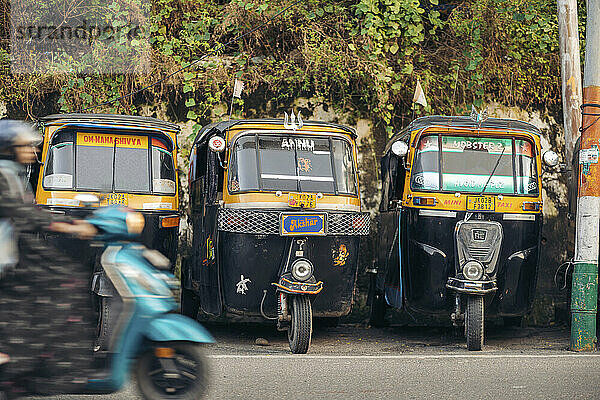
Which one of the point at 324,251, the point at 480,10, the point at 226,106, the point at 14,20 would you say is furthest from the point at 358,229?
the point at 14,20

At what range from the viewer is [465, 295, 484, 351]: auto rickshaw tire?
30.6 feet

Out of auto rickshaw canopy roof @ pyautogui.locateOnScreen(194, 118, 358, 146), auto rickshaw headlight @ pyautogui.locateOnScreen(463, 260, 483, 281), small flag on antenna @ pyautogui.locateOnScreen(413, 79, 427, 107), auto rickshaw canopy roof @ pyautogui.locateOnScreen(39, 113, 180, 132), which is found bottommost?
auto rickshaw headlight @ pyautogui.locateOnScreen(463, 260, 483, 281)

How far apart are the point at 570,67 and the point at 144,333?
8151mm

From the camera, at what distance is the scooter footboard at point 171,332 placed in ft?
17.1

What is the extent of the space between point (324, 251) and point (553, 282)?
16.0 feet

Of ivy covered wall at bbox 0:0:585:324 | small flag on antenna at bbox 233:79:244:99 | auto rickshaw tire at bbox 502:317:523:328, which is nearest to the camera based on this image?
auto rickshaw tire at bbox 502:317:523:328

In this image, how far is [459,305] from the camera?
9.82 meters

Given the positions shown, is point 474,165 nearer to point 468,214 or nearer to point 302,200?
point 468,214

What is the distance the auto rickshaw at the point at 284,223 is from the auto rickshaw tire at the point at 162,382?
3.55 m

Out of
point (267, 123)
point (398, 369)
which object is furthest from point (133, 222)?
point (267, 123)

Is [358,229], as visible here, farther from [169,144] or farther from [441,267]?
[169,144]

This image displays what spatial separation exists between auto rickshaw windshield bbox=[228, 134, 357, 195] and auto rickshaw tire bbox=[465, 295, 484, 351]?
1.80m

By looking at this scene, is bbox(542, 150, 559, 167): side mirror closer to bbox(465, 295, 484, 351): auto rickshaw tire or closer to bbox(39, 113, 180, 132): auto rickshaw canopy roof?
bbox(465, 295, 484, 351): auto rickshaw tire

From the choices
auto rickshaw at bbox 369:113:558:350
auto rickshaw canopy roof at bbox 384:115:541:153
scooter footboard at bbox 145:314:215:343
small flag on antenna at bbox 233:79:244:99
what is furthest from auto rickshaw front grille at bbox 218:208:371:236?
scooter footboard at bbox 145:314:215:343
